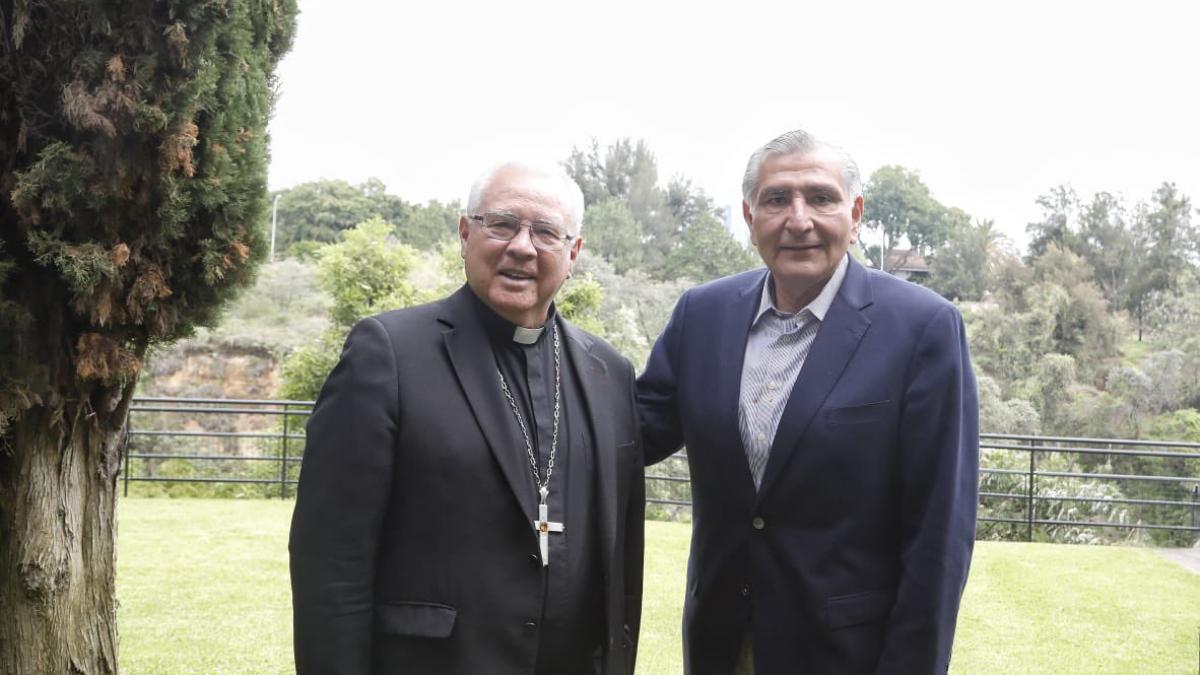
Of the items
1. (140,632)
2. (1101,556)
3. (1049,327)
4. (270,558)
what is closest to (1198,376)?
(1049,327)

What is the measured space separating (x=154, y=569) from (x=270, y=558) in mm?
787

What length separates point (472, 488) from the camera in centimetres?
203

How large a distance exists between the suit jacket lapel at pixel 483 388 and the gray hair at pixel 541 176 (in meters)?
0.22

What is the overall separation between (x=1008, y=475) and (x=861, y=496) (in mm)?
11163

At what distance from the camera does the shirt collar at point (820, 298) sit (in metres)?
2.35

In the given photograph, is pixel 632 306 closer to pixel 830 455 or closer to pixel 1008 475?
pixel 1008 475

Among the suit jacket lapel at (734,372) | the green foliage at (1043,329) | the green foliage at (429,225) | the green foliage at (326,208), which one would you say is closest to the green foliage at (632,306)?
the green foliage at (1043,329)

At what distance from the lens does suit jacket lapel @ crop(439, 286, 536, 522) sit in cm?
206

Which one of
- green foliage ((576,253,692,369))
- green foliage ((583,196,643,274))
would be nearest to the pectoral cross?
green foliage ((576,253,692,369))

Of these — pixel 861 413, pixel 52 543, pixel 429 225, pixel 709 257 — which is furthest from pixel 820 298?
pixel 429 225

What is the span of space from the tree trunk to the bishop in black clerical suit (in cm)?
174

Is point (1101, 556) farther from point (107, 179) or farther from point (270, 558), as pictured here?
point (107, 179)

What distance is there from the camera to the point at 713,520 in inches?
94.6

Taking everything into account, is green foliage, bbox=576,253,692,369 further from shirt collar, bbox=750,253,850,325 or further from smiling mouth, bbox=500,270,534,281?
smiling mouth, bbox=500,270,534,281
